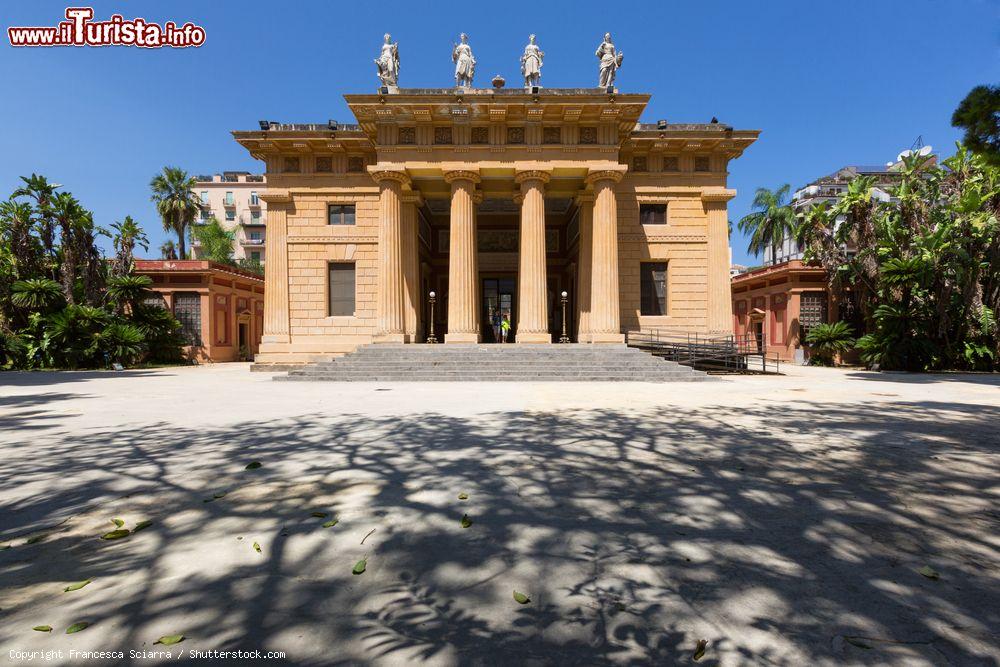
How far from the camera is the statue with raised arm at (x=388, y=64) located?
17.5 metres

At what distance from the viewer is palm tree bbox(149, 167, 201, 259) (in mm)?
32906

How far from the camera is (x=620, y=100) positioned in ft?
53.4

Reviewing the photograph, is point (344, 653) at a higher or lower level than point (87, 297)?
lower

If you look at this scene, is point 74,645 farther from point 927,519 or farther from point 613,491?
point 927,519

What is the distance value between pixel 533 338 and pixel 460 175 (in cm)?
741

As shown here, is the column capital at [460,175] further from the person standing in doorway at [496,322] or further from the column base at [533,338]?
the person standing in doorway at [496,322]

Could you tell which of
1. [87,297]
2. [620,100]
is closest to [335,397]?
[620,100]

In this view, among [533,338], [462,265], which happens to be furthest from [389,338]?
[533,338]

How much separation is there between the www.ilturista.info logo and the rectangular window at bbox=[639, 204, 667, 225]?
58.1ft

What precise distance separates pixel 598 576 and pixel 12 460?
5.96 meters

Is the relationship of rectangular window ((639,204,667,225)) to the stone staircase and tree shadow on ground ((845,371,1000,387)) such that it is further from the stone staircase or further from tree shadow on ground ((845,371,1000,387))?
tree shadow on ground ((845,371,1000,387))

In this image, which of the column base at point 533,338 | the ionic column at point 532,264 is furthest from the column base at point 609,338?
the ionic column at point 532,264

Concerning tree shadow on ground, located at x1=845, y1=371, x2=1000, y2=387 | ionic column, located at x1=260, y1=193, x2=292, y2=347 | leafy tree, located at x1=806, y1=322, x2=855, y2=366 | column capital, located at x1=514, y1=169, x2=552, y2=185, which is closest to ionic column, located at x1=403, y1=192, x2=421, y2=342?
column capital, located at x1=514, y1=169, x2=552, y2=185

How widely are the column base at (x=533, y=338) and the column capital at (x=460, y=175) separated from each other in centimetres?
685
